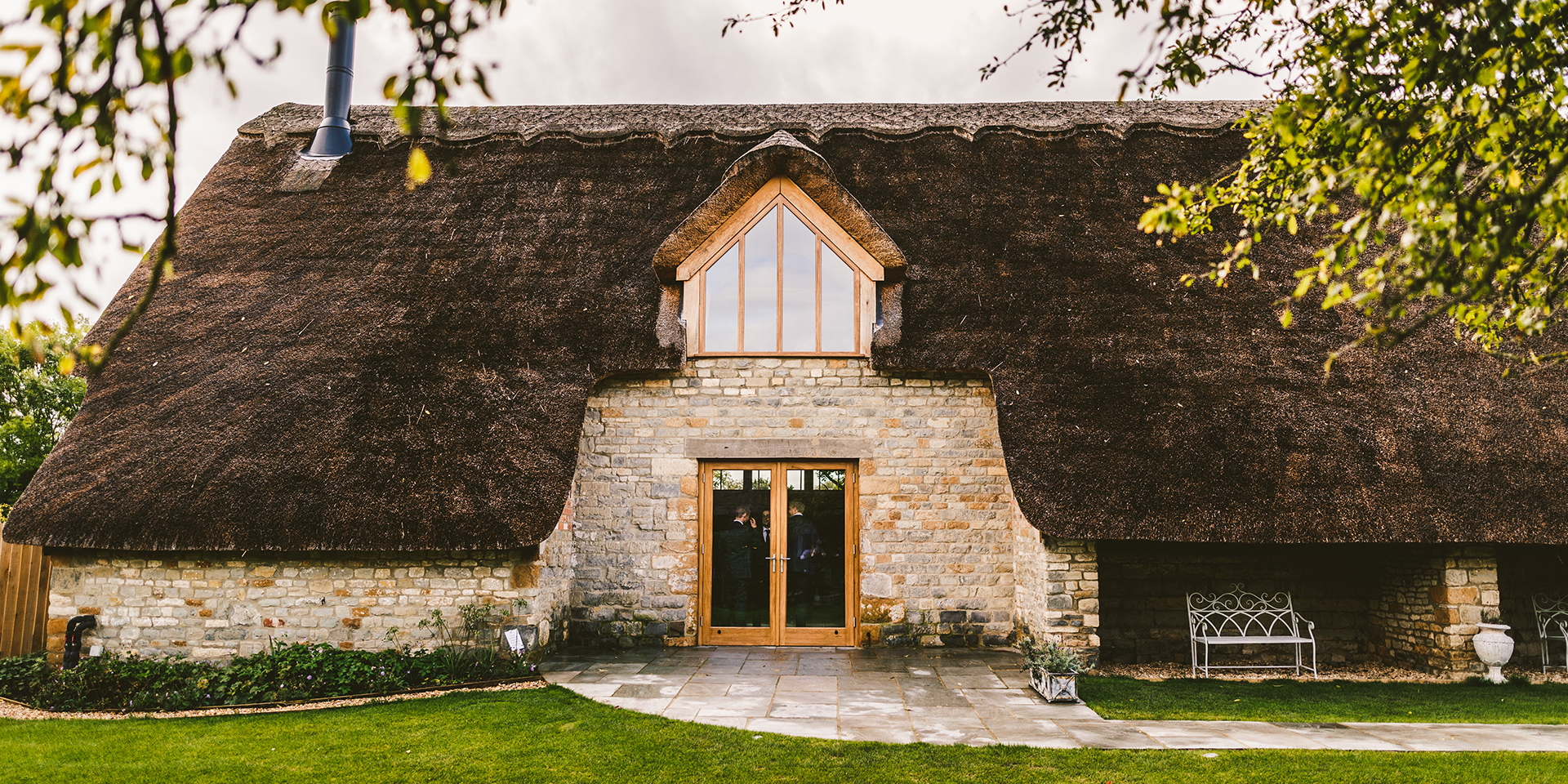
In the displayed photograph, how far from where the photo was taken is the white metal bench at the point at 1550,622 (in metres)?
8.45

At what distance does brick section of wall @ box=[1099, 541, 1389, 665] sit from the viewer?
351 inches

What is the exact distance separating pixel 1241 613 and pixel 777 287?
5780 mm

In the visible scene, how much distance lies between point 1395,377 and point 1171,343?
210cm

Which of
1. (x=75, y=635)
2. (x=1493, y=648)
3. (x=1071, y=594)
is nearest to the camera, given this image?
(x=1493, y=648)

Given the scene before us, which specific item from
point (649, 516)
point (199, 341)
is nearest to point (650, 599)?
point (649, 516)

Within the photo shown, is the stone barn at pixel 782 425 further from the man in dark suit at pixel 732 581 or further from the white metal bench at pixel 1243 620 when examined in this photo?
the white metal bench at pixel 1243 620

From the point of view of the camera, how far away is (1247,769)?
4.91 m

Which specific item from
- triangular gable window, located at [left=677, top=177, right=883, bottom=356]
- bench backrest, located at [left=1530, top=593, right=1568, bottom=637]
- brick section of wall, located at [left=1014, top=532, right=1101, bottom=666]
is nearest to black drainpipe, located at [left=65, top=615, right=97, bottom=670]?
triangular gable window, located at [left=677, top=177, right=883, bottom=356]

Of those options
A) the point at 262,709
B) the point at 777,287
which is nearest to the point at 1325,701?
the point at 777,287

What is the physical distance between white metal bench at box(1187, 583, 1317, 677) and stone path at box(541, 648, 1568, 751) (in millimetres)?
1913

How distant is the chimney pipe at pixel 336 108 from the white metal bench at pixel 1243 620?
11622mm

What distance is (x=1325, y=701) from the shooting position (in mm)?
6965

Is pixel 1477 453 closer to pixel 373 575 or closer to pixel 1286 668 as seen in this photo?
pixel 1286 668

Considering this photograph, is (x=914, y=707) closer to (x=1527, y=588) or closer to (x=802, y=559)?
(x=802, y=559)
